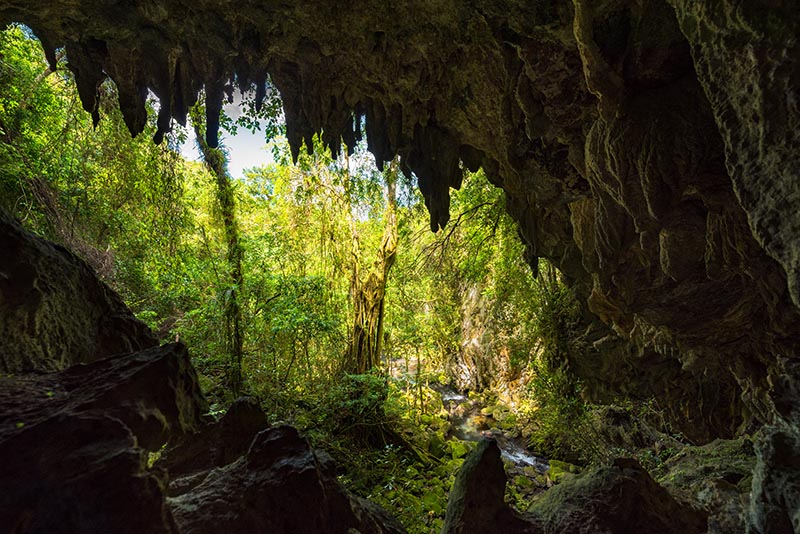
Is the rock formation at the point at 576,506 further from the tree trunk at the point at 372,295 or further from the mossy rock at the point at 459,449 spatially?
the mossy rock at the point at 459,449

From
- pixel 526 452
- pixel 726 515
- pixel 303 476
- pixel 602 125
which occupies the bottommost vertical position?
pixel 526 452

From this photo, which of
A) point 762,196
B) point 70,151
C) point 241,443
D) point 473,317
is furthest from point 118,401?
point 473,317

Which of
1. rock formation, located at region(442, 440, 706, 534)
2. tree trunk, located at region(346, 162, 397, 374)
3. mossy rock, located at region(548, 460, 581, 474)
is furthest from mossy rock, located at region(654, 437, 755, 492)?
tree trunk, located at region(346, 162, 397, 374)

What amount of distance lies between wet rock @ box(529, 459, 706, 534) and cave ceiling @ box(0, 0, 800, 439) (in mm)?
1451

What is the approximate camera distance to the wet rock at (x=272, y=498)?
195 centimetres

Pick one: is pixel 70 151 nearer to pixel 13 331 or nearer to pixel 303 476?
pixel 13 331

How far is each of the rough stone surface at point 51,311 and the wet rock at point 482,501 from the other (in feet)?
9.09

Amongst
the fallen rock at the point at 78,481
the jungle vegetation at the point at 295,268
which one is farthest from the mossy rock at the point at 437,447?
the fallen rock at the point at 78,481

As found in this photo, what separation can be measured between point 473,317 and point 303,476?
43.3 ft

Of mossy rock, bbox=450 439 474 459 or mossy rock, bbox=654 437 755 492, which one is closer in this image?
mossy rock, bbox=654 437 755 492

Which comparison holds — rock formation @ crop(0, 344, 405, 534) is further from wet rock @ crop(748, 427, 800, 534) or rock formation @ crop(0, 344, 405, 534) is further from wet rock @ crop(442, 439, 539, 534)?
wet rock @ crop(748, 427, 800, 534)

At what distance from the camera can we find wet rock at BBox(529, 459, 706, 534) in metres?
2.62

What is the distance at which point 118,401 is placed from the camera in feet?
5.44

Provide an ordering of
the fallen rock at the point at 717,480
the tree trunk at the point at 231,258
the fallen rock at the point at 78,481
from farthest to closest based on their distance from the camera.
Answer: the tree trunk at the point at 231,258 → the fallen rock at the point at 717,480 → the fallen rock at the point at 78,481
